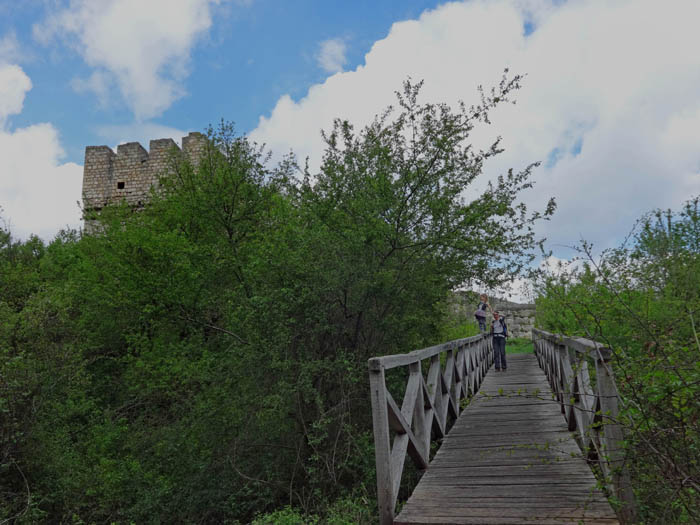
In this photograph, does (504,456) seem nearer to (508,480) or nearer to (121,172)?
(508,480)

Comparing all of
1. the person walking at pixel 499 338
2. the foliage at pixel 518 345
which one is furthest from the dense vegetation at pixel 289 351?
the foliage at pixel 518 345

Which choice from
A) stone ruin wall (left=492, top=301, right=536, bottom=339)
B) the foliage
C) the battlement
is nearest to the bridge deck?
the foliage

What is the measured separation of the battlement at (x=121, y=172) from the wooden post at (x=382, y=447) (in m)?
15.3

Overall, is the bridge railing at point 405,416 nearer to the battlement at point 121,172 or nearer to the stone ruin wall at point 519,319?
the battlement at point 121,172

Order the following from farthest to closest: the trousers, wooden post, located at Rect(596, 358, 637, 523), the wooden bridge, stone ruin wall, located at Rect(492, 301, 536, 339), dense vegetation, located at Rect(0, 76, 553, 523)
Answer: stone ruin wall, located at Rect(492, 301, 536, 339)
the trousers
dense vegetation, located at Rect(0, 76, 553, 523)
the wooden bridge
wooden post, located at Rect(596, 358, 637, 523)

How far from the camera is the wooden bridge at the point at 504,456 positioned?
277 cm

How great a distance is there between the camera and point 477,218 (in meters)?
6.31

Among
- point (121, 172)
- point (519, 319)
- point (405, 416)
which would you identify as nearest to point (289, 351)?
point (405, 416)

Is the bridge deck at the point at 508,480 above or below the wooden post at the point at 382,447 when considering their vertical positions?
below

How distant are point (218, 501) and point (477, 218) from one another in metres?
4.90

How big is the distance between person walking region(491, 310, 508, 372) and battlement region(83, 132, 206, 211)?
474 inches

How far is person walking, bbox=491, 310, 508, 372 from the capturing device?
9711 millimetres

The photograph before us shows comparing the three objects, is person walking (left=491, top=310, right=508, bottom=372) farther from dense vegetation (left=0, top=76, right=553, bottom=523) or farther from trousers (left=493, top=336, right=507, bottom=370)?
dense vegetation (left=0, top=76, right=553, bottom=523)

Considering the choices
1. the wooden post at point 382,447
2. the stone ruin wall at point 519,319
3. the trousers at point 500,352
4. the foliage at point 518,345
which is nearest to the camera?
the wooden post at point 382,447
